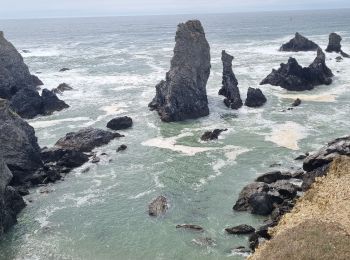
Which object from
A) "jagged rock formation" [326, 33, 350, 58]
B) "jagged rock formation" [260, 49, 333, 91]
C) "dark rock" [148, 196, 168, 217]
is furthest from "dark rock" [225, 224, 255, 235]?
"jagged rock formation" [326, 33, 350, 58]

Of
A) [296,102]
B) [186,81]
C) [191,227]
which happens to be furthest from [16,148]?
[296,102]

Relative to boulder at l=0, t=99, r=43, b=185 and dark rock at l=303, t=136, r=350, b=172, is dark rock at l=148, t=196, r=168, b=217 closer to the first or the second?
dark rock at l=303, t=136, r=350, b=172

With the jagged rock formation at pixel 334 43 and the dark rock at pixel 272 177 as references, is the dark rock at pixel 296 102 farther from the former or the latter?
the jagged rock formation at pixel 334 43

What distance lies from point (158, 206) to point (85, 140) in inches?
777

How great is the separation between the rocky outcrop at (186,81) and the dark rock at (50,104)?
14863 mm

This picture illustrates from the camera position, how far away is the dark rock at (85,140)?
2269 inches

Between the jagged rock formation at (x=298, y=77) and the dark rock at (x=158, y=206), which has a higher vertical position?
the jagged rock formation at (x=298, y=77)

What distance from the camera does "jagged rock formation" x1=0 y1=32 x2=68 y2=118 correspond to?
73875 mm

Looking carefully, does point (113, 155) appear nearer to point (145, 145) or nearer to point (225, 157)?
point (145, 145)

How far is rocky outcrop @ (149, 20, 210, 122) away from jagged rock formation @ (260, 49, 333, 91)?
18803 millimetres

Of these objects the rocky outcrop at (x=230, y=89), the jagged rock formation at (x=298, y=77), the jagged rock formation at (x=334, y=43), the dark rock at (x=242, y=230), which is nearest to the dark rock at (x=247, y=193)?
the dark rock at (x=242, y=230)

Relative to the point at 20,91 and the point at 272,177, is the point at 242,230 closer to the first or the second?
the point at 272,177

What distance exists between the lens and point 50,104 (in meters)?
76.7

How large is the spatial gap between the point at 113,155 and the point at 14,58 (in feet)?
122
